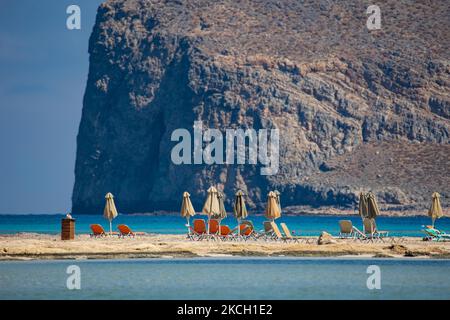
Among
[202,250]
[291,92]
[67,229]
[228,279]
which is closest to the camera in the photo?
[228,279]

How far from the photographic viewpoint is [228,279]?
28.0m

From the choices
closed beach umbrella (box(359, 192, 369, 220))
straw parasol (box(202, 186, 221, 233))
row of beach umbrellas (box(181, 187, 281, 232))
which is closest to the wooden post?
row of beach umbrellas (box(181, 187, 281, 232))

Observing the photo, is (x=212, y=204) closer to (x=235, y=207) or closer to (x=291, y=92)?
(x=235, y=207)

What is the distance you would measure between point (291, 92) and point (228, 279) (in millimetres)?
90904

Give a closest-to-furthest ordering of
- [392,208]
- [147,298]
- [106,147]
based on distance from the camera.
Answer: [147,298] → [392,208] → [106,147]

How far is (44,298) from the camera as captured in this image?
80.6ft

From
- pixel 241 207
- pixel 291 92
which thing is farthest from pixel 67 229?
pixel 291 92

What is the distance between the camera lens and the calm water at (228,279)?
25.0 metres

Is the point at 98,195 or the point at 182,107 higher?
the point at 182,107

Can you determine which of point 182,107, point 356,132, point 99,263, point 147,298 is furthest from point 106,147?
point 147,298

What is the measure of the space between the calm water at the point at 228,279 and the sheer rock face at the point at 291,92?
3190 inches

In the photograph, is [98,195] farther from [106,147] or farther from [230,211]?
[230,211]

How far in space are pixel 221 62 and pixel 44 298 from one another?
96.5 metres

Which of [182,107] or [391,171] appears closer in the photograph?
[391,171]
